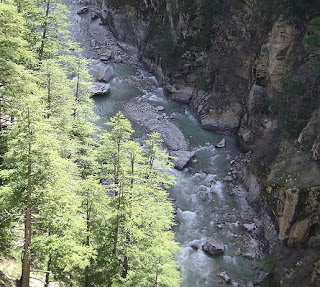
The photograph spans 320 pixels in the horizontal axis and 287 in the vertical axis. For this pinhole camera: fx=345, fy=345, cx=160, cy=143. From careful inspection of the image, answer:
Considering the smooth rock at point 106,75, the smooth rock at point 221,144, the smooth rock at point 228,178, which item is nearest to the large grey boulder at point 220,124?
the smooth rock at point 221,144

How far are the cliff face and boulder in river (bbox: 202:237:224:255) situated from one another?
14.8ft

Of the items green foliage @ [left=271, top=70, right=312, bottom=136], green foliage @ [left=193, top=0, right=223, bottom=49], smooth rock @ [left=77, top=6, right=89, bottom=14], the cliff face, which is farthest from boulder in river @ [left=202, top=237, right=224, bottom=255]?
smooth rock @ [left=77, top=6, right=89, bottom=14]

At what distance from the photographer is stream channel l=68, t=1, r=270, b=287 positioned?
25469 millimetres

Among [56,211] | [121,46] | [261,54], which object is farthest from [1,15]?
[121,46]

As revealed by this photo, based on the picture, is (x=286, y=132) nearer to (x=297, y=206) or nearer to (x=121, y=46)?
(x=297, y=206)

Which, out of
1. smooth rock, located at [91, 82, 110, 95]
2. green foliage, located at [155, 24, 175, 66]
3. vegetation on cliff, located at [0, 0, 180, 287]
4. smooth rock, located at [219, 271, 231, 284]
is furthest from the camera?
green foliage, located at [155, 24, 175, 66]

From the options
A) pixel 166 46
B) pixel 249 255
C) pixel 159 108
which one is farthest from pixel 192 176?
pixel 166 46

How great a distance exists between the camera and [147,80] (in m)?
50.0

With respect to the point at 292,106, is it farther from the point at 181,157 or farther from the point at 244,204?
the point at 181,157

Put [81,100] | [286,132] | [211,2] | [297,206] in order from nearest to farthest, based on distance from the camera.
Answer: [297,206]
[81,100]
[286,132]
[211,2]

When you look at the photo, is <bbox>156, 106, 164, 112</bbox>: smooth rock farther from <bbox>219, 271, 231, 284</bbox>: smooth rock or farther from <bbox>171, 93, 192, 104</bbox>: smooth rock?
<bbox>219, 271, 231, 284</bbox>: smooth rock

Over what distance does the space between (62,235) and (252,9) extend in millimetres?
32679

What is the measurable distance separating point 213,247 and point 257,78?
1877 centimetres

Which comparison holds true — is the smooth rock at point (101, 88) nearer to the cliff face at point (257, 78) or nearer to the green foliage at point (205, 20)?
the cliff face at point (257, 78)
